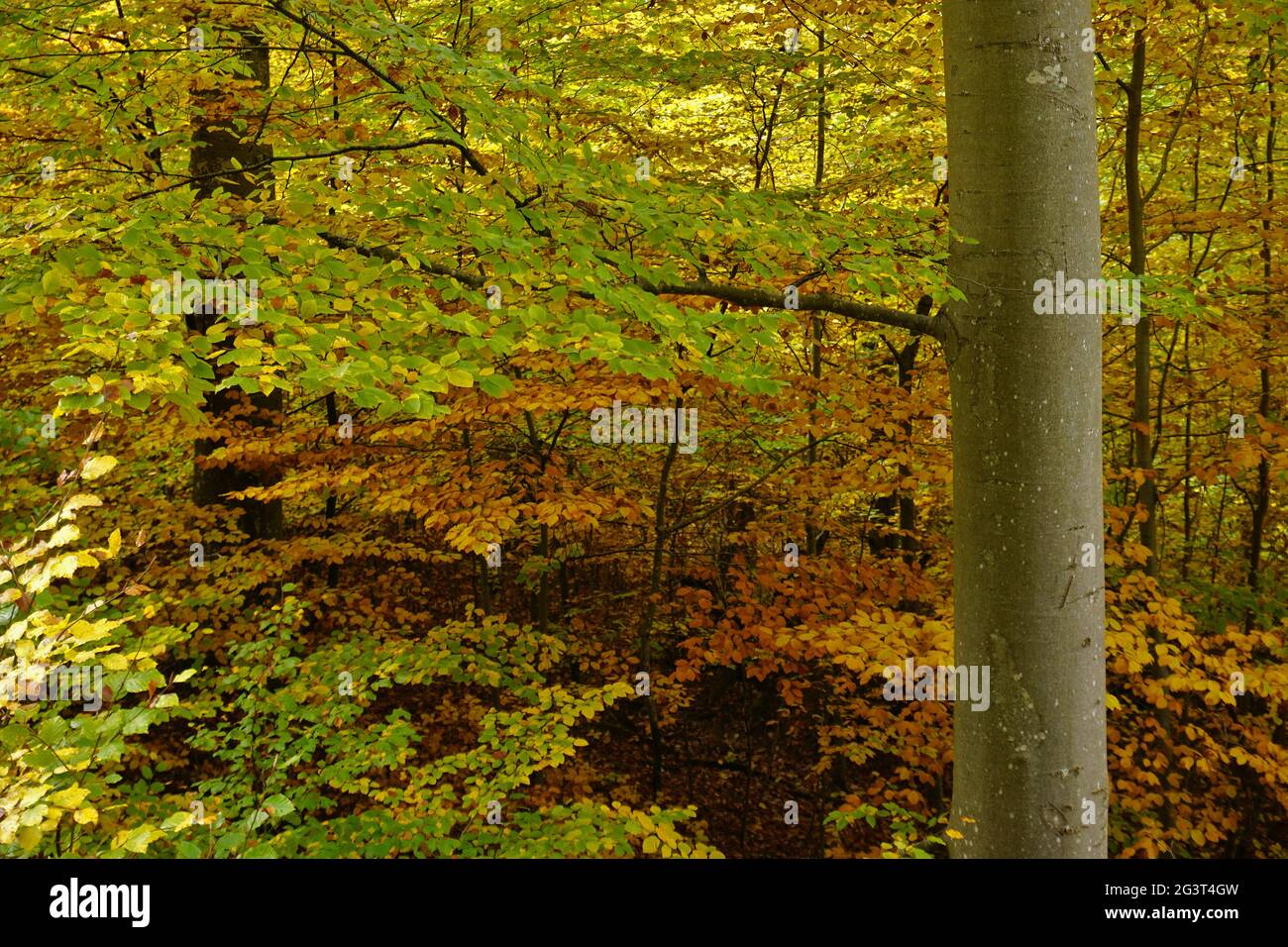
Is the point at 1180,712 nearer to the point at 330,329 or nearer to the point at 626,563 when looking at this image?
the point at 626,563

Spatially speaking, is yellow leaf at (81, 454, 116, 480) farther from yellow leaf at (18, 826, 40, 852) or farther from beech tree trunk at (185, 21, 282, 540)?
beech tree trunk at (185, 21, 282, 540)

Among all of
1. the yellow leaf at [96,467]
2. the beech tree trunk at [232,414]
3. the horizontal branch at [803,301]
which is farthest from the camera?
the beech tree trunk at [232,414]

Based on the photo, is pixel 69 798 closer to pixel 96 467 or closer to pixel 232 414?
pixel 96 467

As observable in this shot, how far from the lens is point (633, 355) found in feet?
11.1

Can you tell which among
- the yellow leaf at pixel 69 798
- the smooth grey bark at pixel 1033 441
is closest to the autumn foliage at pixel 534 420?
the yellow leaf at pixel 69 798

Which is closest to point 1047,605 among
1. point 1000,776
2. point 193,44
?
point 1000,776

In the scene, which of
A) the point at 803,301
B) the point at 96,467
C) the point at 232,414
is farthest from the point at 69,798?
the point at 232,414

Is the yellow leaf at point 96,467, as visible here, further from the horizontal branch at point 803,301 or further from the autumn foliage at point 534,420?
the horizontal branch at point 803,301

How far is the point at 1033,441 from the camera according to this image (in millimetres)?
2996

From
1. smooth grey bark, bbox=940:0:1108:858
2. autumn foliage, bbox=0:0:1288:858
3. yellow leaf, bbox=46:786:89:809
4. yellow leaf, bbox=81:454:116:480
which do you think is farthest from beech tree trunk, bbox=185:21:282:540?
smooth grey bark, bbox=940:0:1108:858

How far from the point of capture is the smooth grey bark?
295 centimetres

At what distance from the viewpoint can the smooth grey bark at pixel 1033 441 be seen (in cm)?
295

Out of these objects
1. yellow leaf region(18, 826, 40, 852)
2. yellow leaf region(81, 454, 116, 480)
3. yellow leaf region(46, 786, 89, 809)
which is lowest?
yellow leaf region(18, 826, 40, 852)

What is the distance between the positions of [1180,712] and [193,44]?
1020 centimetres
